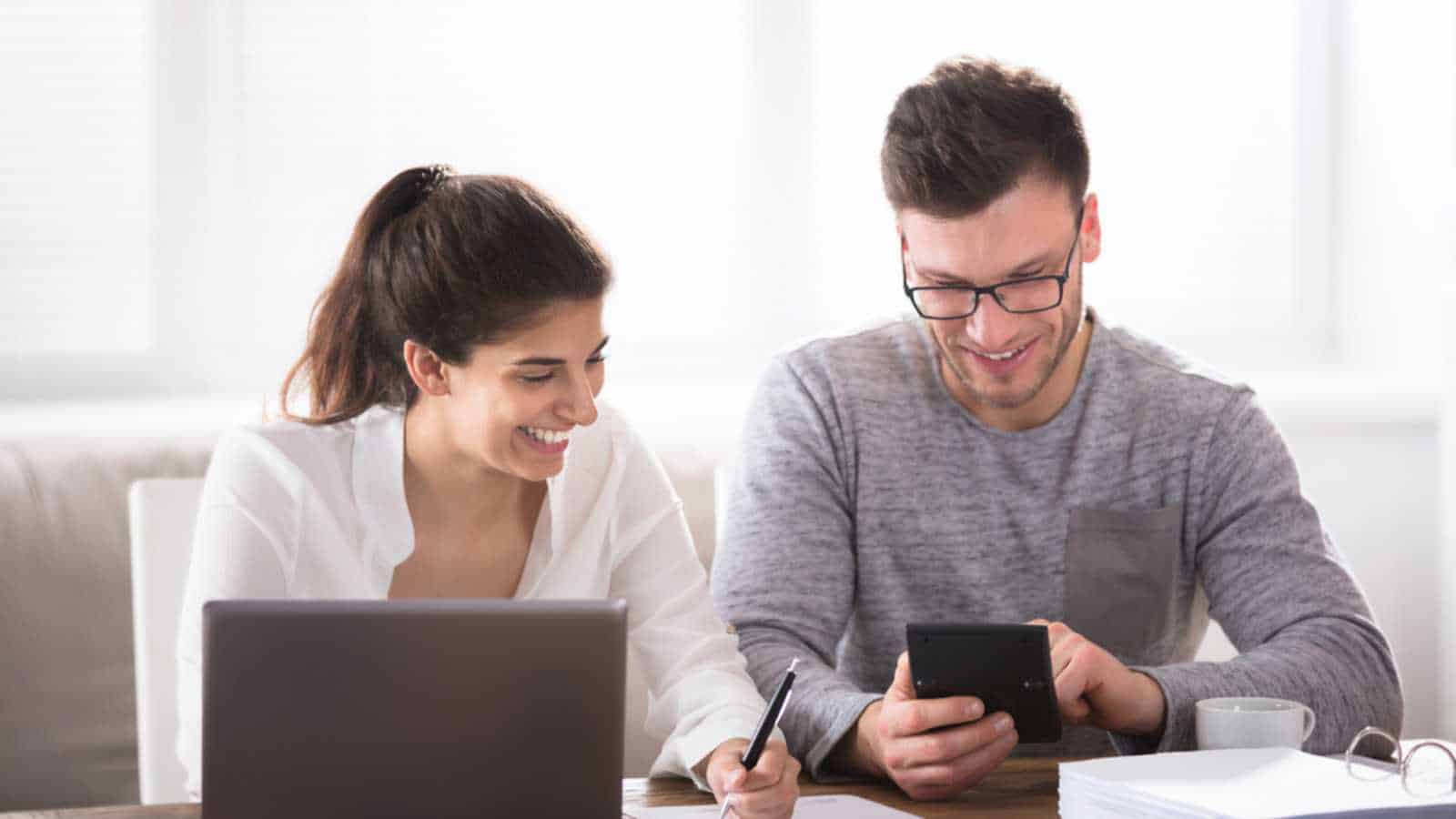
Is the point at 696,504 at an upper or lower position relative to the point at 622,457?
lower

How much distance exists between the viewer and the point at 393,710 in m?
0.99

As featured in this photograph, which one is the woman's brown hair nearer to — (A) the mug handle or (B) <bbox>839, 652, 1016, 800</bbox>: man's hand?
(B) <bbox>839, 652, 1016, 800</bbox>: man's hand

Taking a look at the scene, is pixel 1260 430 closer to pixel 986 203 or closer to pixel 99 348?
pixel 986 203

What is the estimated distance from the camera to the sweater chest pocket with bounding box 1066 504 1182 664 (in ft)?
5.92

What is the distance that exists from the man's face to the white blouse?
1.21 ft

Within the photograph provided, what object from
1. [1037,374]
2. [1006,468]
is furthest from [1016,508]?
[1037,374]

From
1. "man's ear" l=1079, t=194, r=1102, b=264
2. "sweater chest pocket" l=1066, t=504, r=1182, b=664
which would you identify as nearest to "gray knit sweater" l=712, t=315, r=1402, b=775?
"sweater chest pocket" l=1066, t=504, r=1182, b=664

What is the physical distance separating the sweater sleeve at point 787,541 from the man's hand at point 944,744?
0.22 metres

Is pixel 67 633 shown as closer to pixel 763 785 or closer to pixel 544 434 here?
pixel 544 434

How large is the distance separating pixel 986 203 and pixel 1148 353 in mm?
337

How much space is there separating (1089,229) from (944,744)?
752 millimetres

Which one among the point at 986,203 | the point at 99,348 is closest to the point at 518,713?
the point at 986,203

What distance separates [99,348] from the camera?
2.78 metres

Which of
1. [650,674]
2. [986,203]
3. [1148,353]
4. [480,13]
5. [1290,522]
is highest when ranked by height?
[480,13]
